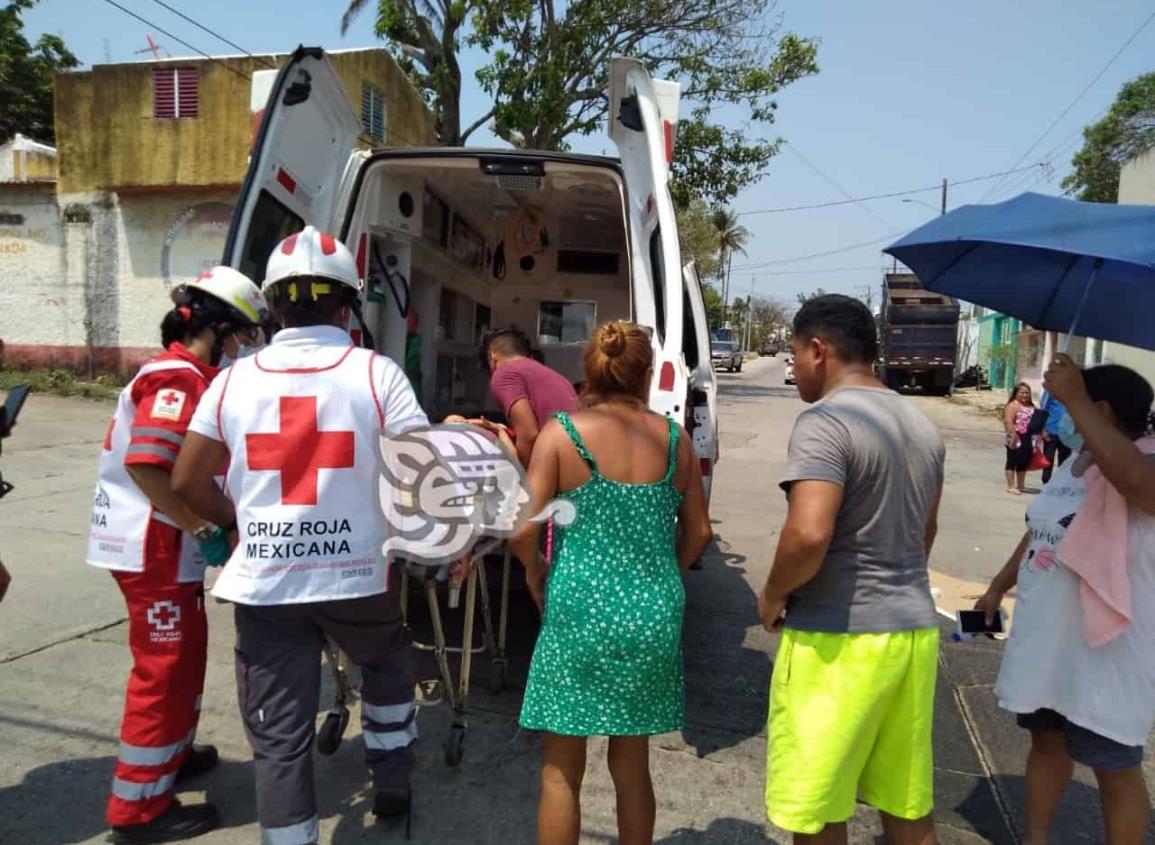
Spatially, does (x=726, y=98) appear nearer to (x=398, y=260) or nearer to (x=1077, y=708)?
(x=398, y=260)

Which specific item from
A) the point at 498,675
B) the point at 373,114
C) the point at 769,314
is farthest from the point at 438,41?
the point at 769,314

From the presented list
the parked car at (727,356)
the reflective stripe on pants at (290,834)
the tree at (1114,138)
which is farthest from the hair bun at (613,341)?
the parked car at (727,356)

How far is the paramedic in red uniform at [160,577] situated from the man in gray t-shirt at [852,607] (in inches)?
69.8

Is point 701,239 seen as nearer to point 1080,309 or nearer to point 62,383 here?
point 62,383

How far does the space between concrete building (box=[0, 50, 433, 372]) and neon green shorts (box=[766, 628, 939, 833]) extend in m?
14.1

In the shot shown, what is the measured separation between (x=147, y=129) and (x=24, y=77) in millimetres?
9515

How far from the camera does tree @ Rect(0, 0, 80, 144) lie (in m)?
19.8

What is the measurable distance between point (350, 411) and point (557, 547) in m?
0.67

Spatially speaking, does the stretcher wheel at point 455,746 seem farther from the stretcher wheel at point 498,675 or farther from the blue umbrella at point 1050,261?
the blue umbrella at point 1050,261

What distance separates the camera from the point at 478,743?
345 cm

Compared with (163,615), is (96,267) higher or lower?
higher

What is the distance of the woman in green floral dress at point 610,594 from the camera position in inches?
88.8

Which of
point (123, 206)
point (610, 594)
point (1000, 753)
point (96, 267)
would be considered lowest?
point (1000, 753)

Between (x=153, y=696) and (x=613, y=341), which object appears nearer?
(x=613, y=341)
